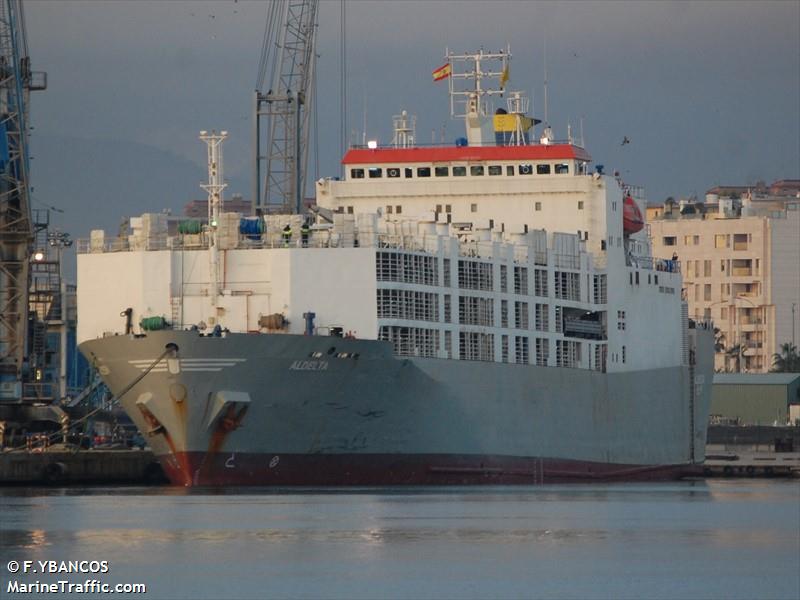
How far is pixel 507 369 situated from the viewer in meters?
70.8

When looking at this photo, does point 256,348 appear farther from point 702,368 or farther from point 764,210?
point 764,210

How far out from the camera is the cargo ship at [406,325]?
63000mm

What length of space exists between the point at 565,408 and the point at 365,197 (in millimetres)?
9943

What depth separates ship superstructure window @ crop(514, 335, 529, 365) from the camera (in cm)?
7188

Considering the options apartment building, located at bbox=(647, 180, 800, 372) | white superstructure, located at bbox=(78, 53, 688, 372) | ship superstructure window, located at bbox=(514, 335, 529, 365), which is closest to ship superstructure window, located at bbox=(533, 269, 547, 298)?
white superstructure, located at bbox=(78, 53, 688, 372)

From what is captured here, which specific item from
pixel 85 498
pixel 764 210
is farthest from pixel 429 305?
pixel 764 210

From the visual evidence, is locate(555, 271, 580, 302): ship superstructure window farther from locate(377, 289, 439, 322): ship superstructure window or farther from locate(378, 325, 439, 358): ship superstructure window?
locate(378, 325, 439, 358): ship superstructure window

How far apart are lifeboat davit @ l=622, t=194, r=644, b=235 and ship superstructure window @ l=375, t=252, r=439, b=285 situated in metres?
13.3

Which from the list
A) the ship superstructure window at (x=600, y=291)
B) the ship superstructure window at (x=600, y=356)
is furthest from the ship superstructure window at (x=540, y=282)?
the ship superstructure window at (x=600, y=356)

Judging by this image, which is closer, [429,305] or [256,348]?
[256,348]

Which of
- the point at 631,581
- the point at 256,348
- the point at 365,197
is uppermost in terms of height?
the point at 365,197

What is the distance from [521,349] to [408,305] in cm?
672

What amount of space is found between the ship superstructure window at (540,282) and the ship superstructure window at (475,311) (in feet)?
8.81

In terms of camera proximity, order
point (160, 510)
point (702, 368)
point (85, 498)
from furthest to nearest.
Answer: point (702, 368), point (85, 498), point (160, 510)
